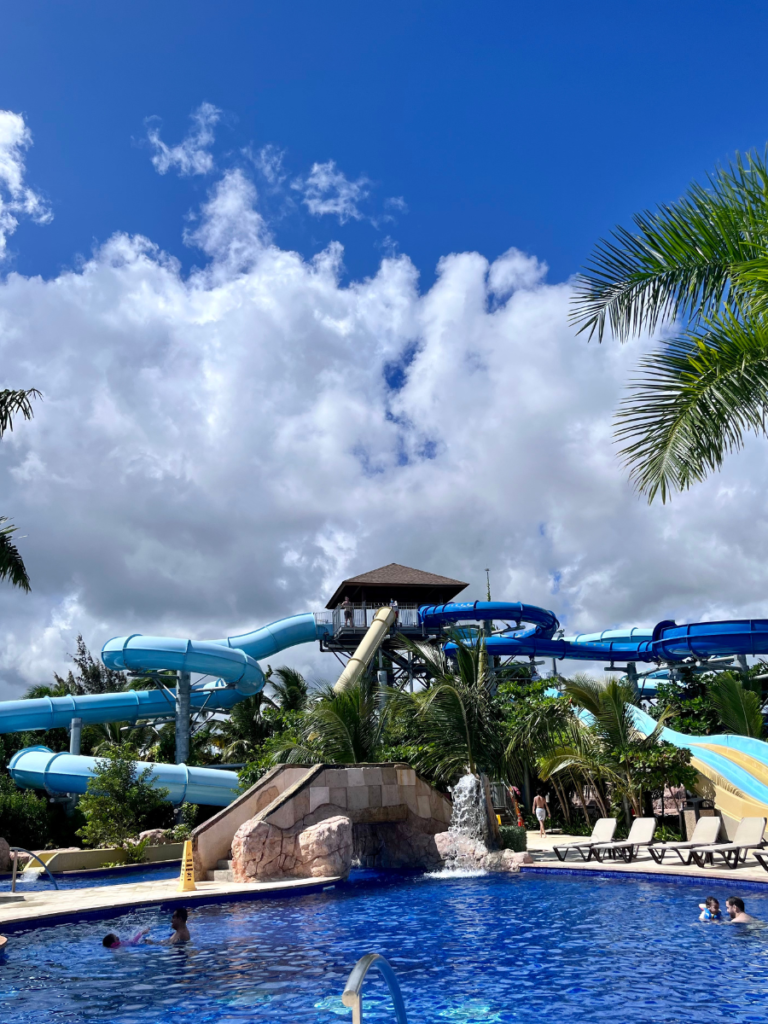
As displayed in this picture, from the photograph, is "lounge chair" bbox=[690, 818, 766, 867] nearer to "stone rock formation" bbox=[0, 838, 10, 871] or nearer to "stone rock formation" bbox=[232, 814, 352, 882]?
"stone rock formation" bbox=[232, 814, 352, 882]

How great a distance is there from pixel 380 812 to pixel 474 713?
2.45 m

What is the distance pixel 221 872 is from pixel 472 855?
4.00 meters

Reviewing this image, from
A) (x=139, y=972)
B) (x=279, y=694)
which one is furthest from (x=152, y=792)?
(x=279, y=694)

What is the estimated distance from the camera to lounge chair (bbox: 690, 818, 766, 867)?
11.7 m

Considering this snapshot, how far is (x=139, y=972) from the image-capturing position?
25.2 feet

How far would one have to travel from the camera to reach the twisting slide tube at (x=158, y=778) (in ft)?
67.6

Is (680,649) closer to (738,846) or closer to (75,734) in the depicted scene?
(738,846)

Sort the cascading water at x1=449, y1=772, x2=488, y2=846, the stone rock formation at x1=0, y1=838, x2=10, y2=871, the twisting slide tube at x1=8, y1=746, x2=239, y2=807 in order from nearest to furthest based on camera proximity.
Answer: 1. the cascading water at x1=449, y1=772, x2=488, y2=846
2. the stone rock formation at x1=0, y1=838, x2=10, y2=871
3. the twisting slide tube at x1=8, y1=746, x2=239, y2=807

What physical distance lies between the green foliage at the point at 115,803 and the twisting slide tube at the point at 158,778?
304 cm

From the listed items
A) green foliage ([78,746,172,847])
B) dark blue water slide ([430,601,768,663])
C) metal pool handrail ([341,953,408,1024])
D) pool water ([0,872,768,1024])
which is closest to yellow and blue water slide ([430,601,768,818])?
dark blue water slide ([430,601,768,663])

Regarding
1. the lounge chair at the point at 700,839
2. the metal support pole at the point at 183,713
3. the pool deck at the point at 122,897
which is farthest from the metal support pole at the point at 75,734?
the lounge chair at the point at 700,839

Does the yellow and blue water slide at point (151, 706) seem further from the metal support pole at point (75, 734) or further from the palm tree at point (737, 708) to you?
the palm tree at point (737, 708)

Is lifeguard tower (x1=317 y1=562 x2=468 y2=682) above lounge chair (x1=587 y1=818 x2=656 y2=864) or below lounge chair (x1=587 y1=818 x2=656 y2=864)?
above

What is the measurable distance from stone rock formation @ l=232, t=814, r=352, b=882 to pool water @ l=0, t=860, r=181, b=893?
2919 millimetres
